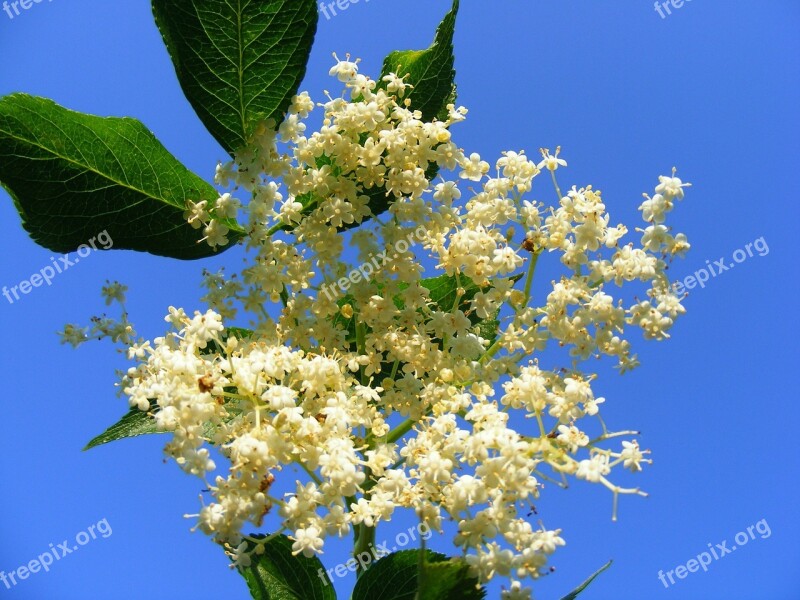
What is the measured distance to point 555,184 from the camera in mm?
2516

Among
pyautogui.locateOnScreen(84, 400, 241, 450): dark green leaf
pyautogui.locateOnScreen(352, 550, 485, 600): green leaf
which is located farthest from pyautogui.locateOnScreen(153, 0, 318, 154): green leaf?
pyautogui.locateOnScreen(352, 550, 485, 600): green leaf

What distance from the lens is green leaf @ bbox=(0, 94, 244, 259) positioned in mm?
2227

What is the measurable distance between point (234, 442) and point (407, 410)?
2.05 ft

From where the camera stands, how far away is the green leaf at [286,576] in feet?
7.50

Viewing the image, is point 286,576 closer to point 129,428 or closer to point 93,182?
point 129,428

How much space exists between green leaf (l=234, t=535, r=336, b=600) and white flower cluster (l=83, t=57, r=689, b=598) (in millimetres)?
296

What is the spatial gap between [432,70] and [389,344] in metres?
1.11

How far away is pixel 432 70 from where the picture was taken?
2564 mm

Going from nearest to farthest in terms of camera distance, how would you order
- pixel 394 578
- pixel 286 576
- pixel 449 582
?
pixel 449 582 → pixel 394 578 → pixel 286 576

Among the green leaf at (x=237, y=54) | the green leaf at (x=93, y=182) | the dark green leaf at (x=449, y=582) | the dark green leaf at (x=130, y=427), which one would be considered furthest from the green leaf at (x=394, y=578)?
the green leaf at (x=237, y=54)

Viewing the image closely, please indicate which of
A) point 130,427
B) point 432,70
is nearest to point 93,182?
point 130,427

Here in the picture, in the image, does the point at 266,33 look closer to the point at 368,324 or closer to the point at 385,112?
the point at 385,112

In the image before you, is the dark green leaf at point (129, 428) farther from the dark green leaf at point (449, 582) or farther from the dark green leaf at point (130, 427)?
the dark green leaf at point (449, 582)

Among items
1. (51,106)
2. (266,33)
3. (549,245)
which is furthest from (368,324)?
(51,106)
